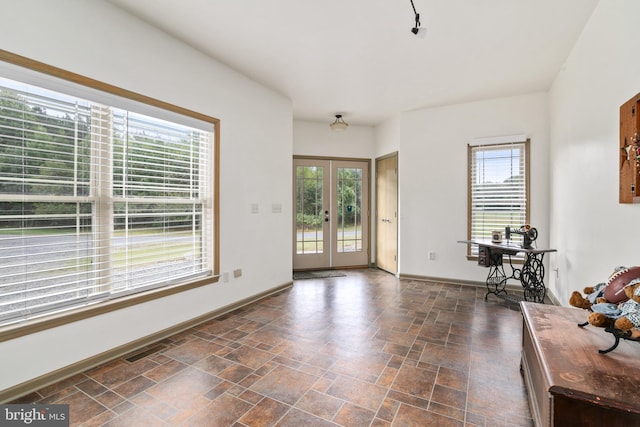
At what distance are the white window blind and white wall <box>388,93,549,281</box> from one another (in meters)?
3.38

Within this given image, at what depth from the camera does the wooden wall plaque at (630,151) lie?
1.80m

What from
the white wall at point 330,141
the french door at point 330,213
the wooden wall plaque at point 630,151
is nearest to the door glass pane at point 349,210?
the french door at point 330,213

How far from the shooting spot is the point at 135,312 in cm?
270

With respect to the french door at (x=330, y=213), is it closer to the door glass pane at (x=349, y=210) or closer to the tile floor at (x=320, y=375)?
the door glass pane at (x=349, y=210)

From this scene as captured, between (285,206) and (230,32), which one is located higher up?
(230,32)

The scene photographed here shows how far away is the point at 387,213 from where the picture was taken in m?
5.86

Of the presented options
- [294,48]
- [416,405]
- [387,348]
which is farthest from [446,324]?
[294,48]

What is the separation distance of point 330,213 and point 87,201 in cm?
408

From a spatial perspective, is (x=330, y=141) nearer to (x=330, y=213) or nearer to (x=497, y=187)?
(x=330, y=213)

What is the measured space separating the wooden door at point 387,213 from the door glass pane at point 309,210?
116 cm

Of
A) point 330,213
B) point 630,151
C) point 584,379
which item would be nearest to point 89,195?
point 584,379

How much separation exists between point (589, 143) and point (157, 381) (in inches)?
156

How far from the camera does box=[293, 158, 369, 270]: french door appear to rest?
582 centimetres

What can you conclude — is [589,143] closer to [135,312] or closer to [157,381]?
[157,381]
